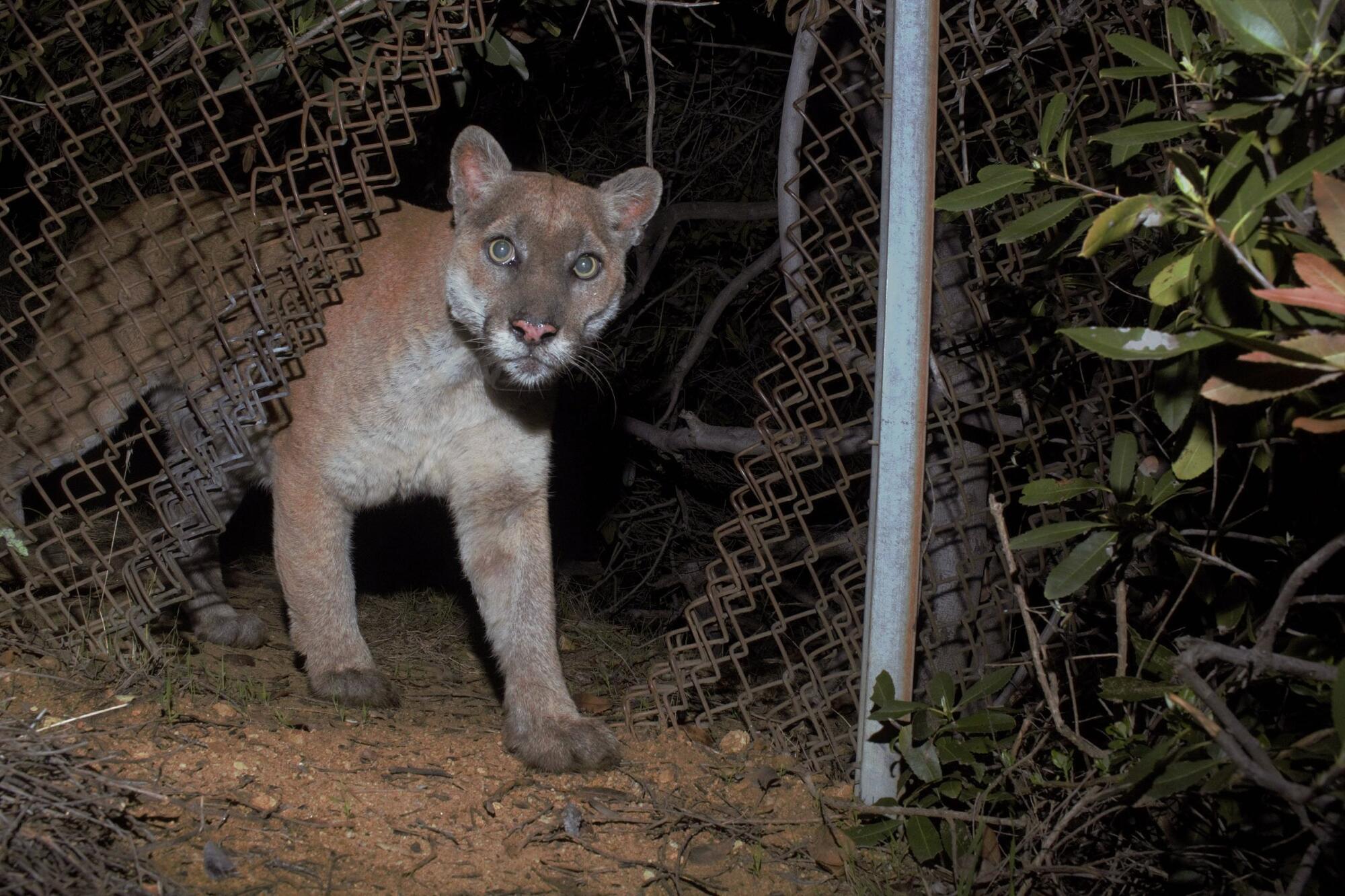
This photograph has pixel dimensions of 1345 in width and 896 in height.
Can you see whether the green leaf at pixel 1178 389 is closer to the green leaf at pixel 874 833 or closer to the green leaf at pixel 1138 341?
the green leaf at pixel 1138 341

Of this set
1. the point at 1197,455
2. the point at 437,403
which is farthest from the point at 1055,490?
the point at 437,403

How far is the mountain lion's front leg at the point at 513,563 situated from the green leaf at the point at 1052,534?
5.99ft

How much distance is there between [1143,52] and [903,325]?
91cm

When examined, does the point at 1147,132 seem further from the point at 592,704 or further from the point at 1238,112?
the point at 592,704

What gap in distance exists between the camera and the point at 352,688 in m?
4.26

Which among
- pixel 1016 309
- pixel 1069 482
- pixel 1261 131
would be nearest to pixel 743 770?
pixel 1069 482

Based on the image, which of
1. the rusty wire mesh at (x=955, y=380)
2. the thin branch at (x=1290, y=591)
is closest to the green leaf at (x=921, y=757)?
the rusty wire mesh at (x=955, y=380)

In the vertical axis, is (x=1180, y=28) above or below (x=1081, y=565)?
above

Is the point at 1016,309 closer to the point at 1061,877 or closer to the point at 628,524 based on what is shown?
the point at 1061,877

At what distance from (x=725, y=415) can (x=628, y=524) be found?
0.93m

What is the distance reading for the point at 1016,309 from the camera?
3900mm

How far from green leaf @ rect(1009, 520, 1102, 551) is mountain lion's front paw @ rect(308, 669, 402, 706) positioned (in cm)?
246

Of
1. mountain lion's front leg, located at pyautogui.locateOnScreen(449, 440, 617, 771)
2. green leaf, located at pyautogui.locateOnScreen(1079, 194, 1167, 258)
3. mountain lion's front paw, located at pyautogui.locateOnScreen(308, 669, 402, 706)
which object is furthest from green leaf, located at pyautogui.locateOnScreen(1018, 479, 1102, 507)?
mountain lion's front paw, located at pyautogui.locateOnScreen(308, 669, 402, 706)

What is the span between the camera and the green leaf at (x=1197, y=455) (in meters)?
2.79
